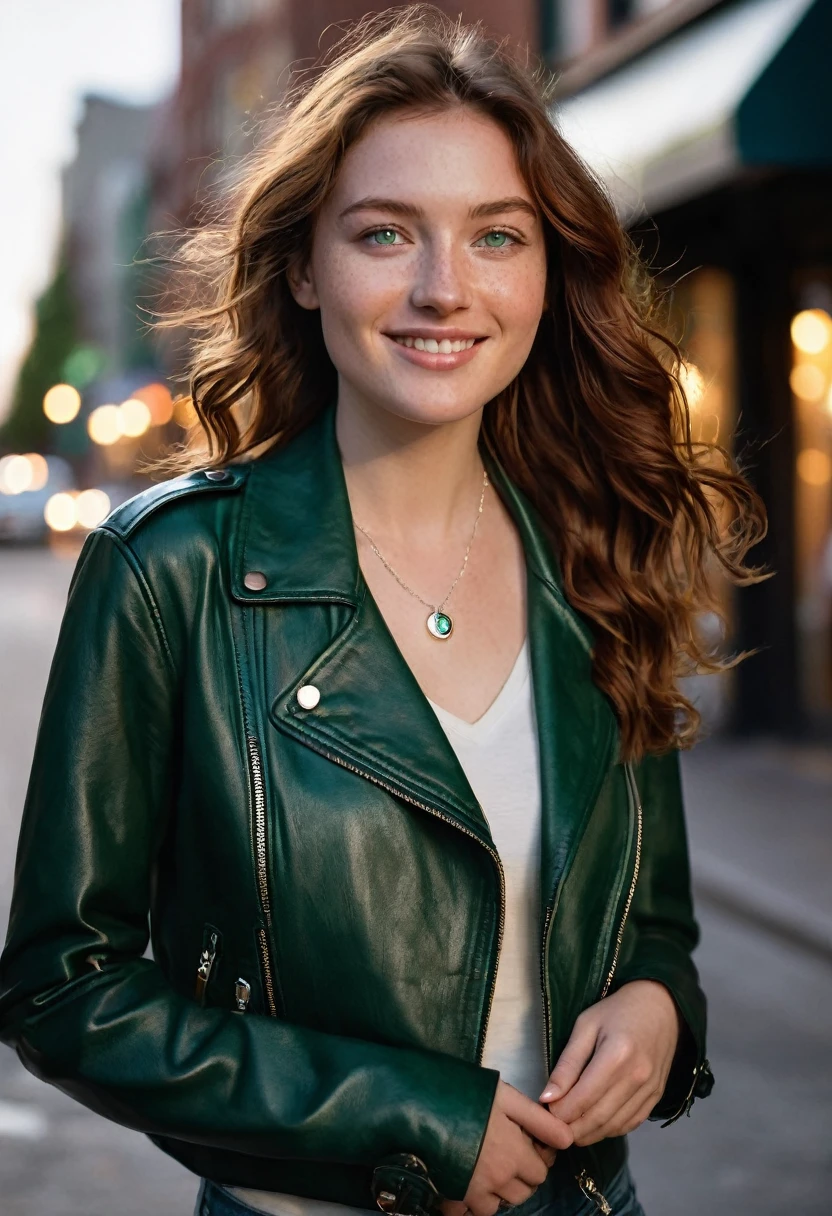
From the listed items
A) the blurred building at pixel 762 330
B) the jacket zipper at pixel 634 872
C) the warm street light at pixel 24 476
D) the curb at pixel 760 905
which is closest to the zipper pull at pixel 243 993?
the jacket zipper at pixel 634 872

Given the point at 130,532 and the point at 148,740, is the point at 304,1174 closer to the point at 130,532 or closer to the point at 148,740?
the point at 148,740

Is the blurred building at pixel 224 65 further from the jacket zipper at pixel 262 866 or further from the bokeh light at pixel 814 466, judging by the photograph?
the jacket zipper at pixel 262 866

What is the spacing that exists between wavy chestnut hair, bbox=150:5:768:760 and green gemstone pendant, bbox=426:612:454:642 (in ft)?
0.67

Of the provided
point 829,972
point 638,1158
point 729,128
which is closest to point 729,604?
point 729,128

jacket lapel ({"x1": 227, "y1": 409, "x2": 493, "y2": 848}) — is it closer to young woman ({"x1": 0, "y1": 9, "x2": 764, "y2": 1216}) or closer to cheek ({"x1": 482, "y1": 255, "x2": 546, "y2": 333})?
young woman ({"x1": 0, "y1": 9, "x2": 764, "y2": 1216})

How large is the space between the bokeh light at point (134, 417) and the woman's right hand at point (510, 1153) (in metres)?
42.6

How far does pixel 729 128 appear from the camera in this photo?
27.9 feet

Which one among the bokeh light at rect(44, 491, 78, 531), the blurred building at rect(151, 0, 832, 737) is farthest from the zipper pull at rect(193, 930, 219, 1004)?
the bokeh light at rect(44, 491, 78, 531)

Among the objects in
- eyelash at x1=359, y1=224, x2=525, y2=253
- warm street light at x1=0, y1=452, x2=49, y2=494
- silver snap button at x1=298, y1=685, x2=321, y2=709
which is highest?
warm street light at x1=0, y1=452, x2=49, y2=494

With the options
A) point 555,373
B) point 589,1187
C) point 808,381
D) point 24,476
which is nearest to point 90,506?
point 24,476

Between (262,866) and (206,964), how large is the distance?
142 millimetres

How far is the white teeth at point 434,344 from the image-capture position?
188 cm

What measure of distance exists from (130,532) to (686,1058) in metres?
0.98

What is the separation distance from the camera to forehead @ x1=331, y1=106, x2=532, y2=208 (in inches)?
72.8
